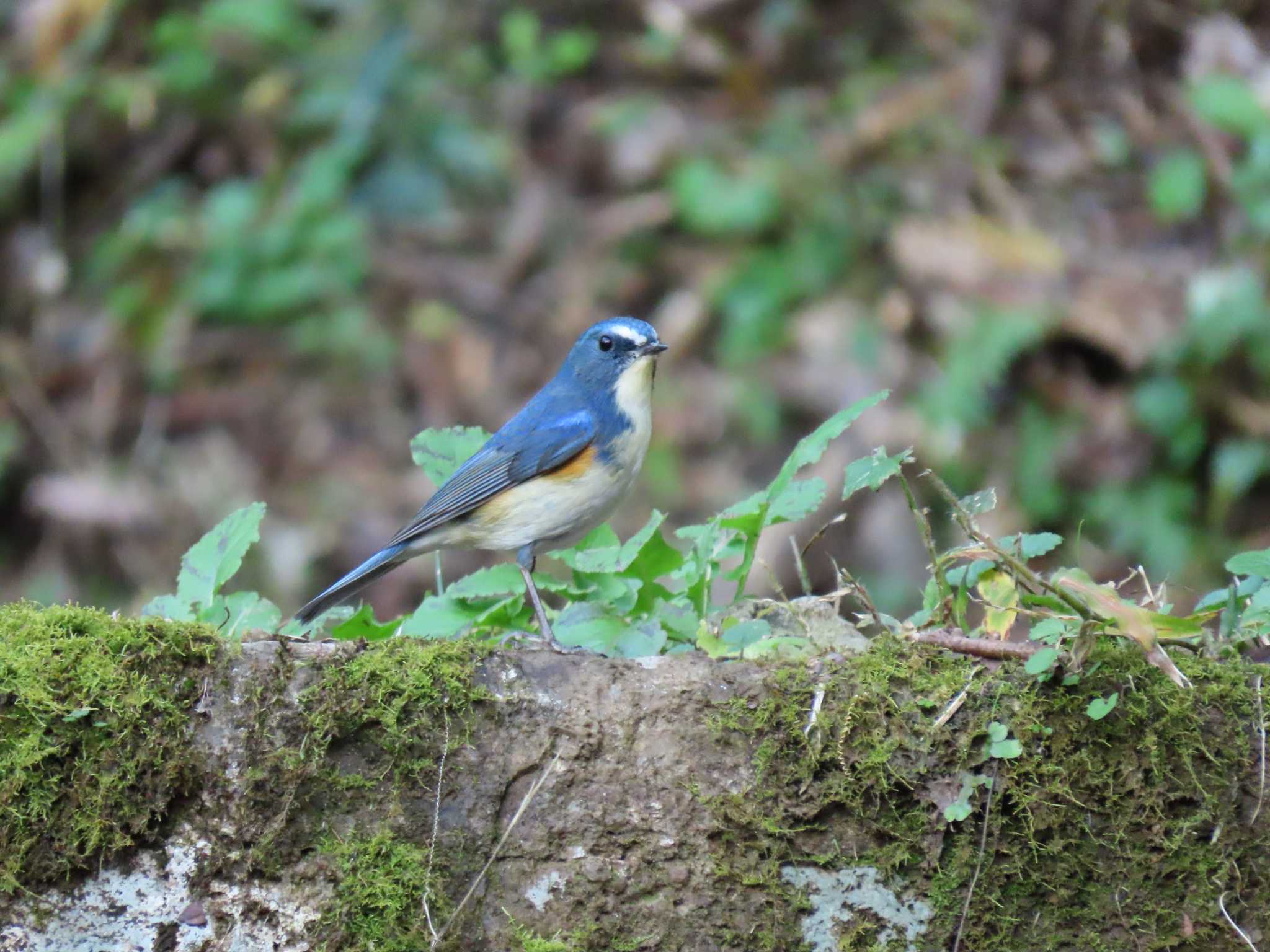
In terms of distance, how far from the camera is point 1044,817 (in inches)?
107

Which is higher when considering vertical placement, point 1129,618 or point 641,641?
point 1129,618

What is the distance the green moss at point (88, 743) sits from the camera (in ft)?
8.41

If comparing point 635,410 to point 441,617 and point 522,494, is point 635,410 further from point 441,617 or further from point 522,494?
point 441,617

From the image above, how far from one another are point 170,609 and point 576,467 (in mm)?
1443

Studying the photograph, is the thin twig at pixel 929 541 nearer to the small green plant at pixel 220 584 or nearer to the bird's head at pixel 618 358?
the small green plant at pixel 220 584

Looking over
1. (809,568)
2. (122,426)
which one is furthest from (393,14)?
(809,568)

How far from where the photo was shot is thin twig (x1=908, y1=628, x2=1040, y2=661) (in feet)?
9.41

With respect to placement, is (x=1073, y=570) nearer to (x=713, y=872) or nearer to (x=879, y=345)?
(x=713, y=872)

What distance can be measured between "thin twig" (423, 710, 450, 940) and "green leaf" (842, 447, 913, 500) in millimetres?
982

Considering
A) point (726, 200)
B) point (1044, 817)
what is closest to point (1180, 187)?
point (726, 200)

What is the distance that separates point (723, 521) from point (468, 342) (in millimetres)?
5254

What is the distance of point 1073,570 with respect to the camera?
9.21 ft

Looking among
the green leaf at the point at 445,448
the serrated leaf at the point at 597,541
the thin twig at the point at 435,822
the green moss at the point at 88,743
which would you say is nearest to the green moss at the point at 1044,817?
the thin twig at the point at 435,822

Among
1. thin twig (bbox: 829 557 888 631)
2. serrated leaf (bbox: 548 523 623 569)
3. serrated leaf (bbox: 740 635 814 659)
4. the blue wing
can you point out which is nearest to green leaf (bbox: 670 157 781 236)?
the blue wing
